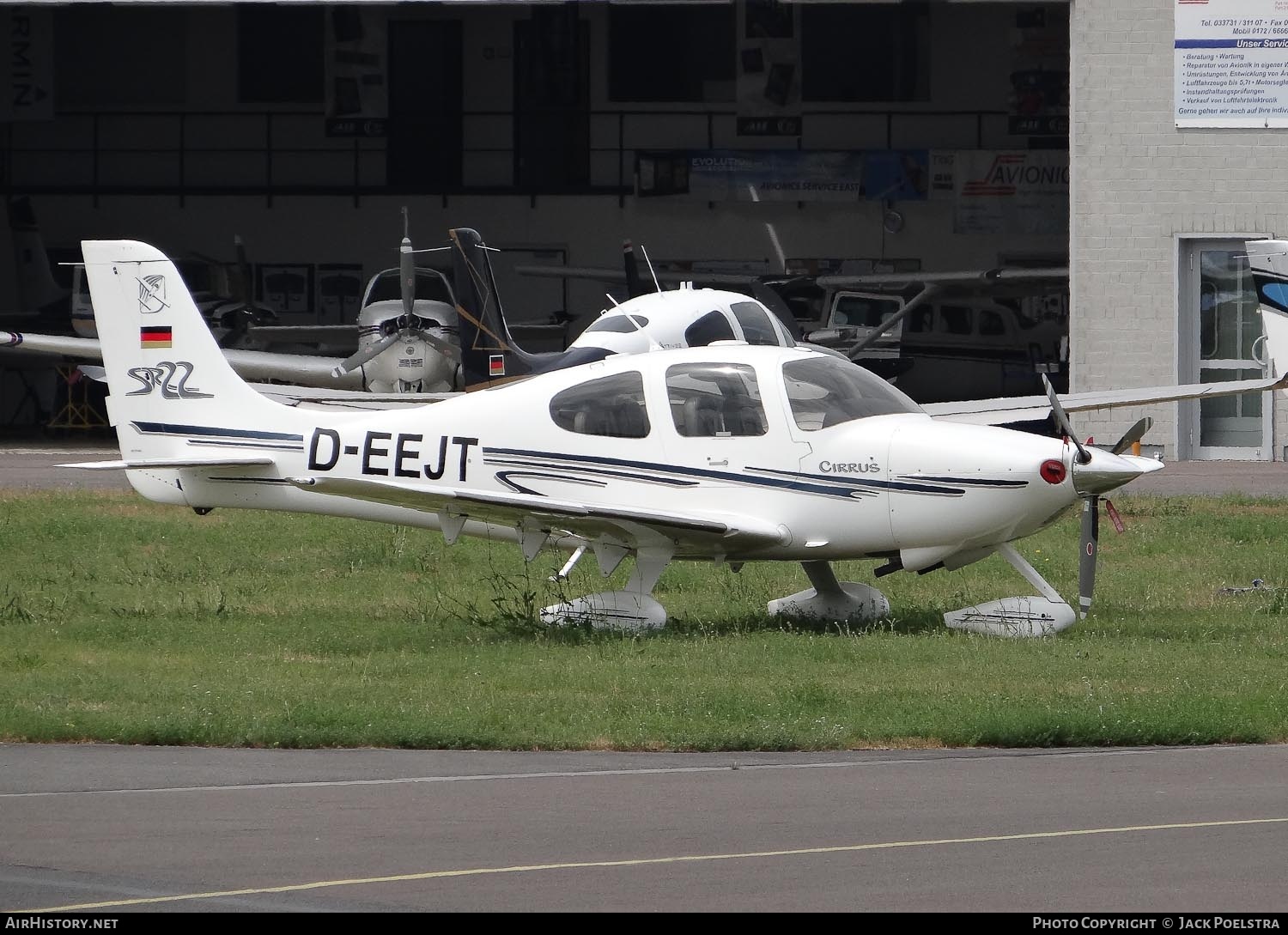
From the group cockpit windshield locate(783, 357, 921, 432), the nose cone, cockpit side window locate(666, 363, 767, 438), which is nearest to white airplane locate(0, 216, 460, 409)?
cockpit side window locate(666, 363, 767, 438)

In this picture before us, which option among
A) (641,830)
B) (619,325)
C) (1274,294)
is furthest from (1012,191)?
(641,830)

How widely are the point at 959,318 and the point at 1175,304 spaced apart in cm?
1322

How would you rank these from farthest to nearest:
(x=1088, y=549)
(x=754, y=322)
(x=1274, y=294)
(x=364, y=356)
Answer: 1. (x=364, y=356)
2. (x=754, y=322)
3. (x=1274, y=294)
4. (x=1088, y=549)

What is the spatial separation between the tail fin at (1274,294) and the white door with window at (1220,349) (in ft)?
29.7

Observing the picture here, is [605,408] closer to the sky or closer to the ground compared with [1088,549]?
closer to the sky

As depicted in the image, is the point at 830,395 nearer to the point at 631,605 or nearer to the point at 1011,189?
the point at 631,605

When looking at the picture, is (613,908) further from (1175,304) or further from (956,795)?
(1175,304)

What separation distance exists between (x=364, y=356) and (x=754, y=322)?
8.67 m

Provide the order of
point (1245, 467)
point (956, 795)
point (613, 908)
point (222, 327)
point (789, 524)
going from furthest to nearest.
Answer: point (222, 327) < point (1245, 467) < point (789, 524) < point (956, 795) < point (613, 908)

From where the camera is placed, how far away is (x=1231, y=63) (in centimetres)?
2527

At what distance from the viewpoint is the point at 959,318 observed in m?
38.9

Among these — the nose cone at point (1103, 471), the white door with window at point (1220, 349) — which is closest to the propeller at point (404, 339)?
the white door with window at point (1220, 349)

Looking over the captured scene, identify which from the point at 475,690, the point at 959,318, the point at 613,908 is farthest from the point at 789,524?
the point at 959,318

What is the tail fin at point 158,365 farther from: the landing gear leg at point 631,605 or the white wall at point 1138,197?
the white wall at point 1138,197
